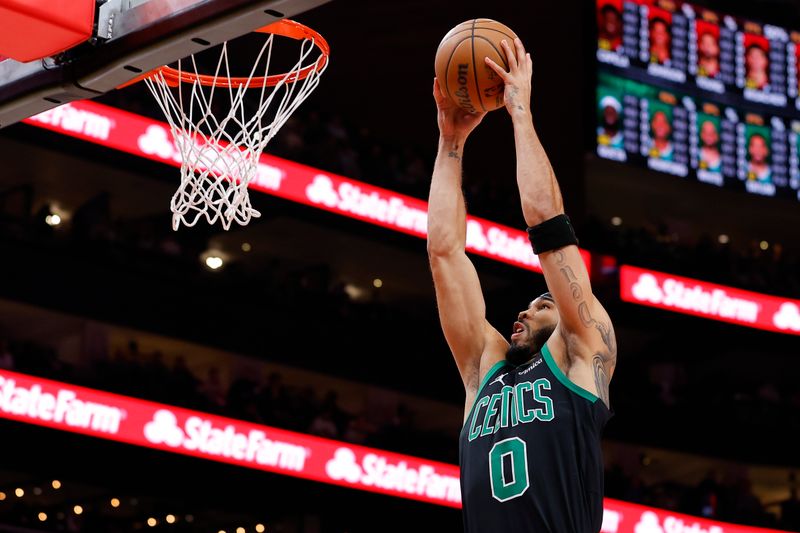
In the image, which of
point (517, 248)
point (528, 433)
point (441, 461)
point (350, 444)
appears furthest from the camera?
point (517, 248)

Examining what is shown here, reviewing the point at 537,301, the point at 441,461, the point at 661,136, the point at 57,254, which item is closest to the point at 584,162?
the point at 661,136

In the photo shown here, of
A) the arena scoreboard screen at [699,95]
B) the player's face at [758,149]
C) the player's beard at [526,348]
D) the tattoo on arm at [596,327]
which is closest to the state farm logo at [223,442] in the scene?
the arena scoreboard screen at [699,95]

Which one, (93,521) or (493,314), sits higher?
(493,314)

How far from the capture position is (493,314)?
18.8m

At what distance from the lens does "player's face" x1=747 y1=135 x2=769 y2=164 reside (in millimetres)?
15945

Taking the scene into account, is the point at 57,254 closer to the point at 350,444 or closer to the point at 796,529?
the point at 350,444

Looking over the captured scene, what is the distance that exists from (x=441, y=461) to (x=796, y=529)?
5.71 metres

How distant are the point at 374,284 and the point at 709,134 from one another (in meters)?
7.01

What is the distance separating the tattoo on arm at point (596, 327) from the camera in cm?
382

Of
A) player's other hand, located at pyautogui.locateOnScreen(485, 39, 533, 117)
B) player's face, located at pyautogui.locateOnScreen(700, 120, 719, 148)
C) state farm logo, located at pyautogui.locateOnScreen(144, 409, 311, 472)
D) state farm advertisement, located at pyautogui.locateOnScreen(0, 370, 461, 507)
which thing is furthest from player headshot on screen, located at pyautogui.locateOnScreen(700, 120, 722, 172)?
player's other hand, located at pyautogui.locateOnScreen(485, 39, 533, 117)

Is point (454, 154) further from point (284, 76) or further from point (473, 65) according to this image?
point (284, 76)

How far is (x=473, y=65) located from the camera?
14.0 ft

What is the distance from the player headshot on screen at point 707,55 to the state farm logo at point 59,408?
319 inches

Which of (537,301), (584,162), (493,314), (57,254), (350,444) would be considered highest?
(584,162)
